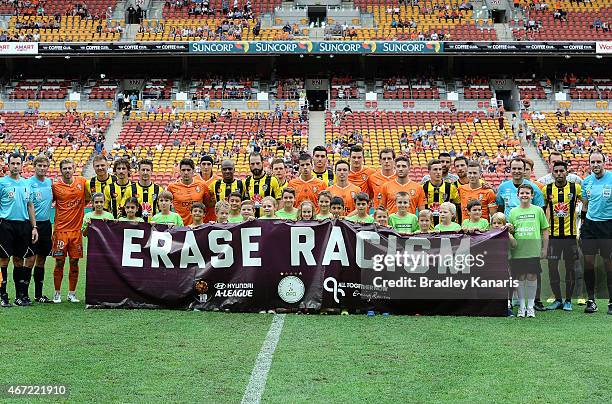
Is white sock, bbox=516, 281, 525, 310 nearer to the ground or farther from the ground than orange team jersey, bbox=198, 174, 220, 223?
nearer to the ground

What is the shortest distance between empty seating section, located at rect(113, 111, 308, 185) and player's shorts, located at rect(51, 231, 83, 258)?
22089 mm

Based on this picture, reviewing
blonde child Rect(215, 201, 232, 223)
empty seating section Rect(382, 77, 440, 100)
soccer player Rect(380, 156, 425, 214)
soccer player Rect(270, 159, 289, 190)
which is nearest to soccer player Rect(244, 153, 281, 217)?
soccer player Rect(270, 159, 289, 190)

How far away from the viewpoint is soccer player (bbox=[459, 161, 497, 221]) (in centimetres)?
938

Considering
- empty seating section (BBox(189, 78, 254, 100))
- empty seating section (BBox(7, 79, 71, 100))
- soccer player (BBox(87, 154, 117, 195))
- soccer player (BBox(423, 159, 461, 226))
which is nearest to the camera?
soccer player (BBox(87, 154, 117, 195))

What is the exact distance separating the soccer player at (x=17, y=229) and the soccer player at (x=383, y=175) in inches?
159

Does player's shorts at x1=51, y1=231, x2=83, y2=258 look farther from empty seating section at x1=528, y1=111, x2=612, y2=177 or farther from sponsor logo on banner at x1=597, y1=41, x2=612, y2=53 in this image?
sponsor logo on banner at x1=597, y1=41, x2=612, y2=53

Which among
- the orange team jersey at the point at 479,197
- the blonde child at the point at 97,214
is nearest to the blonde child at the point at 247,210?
the blonde child at the point at 97,214

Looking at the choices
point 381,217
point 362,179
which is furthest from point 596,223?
point 362,179

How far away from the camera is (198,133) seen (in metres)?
35.3

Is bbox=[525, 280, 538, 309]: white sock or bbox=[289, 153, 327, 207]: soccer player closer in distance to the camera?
bbox=[525, 280, 538, 309]: white sock

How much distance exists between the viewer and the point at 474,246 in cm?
844

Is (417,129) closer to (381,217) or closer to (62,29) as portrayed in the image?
(62,29)

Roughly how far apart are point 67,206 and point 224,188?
1874 mm

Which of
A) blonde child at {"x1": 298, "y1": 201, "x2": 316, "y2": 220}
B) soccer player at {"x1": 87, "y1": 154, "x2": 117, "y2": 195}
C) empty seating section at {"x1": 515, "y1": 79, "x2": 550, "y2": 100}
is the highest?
empty seating section at {"x1": 515, "y1": 79, "x2": 550, "y2": 100}
